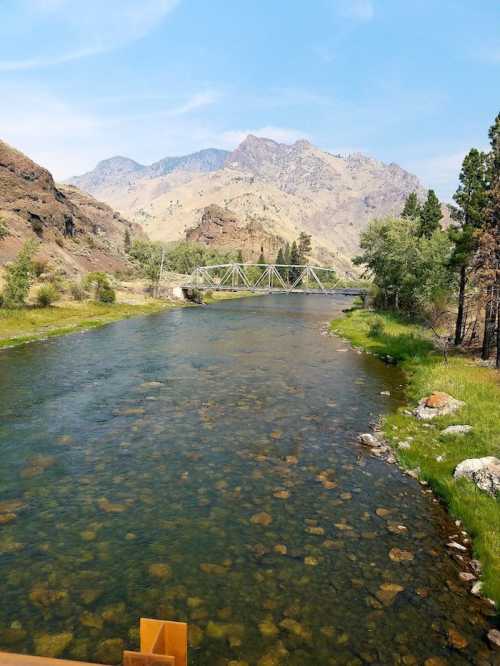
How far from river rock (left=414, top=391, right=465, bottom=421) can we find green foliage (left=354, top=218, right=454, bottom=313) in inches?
619

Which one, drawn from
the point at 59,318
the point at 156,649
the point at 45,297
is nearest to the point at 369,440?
the point at 156,649

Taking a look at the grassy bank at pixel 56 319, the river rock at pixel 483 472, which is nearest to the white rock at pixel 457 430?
the river rock at pixel 483 472

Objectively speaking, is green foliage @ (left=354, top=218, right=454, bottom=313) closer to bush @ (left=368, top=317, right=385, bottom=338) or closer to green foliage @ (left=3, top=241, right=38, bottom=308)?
bush @ (left=368, top=317, right=385, bottom=338)

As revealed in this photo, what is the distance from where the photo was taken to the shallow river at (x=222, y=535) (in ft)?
26.8

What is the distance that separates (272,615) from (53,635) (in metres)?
3.77

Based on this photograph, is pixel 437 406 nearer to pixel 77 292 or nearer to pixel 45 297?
pixel 45 297

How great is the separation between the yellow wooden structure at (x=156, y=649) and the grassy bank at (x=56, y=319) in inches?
1437

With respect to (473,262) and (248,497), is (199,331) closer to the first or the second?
(473,262)

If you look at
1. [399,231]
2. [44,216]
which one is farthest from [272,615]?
[44,216]

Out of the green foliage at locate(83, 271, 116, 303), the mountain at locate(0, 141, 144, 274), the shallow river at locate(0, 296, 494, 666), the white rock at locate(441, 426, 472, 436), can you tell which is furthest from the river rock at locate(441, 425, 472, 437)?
the mountain at locate(0, 141, 144, 274)

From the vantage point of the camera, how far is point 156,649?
10.8 feet

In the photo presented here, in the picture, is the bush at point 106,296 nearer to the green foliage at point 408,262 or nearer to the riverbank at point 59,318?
the riverbank at point 59,318

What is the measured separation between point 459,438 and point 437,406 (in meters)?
3.66

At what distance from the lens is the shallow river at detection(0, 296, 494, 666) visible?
8.17 m
